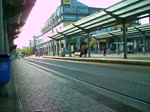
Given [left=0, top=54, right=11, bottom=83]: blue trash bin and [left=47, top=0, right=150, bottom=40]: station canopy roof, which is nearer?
[left=0, top=54, right=11, bottom=83]: blue trash bin

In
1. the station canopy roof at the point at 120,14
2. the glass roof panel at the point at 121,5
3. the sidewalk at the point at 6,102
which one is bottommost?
the sidewalk at the point at 6,102

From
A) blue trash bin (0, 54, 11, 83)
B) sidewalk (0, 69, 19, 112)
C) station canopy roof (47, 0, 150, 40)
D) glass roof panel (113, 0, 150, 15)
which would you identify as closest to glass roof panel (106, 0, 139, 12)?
station canopy roof (47, 0, 150, 40)

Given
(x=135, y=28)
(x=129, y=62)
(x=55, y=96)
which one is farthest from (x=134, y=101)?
(x=135, y=28)

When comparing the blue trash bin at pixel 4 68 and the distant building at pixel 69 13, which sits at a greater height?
the distant building at pixel 69 13

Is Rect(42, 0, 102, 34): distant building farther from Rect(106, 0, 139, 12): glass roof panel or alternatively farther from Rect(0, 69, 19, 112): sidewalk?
Rect(0, 69, 19, 112): sidewalk

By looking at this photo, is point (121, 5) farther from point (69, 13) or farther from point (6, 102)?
point (69, 13)

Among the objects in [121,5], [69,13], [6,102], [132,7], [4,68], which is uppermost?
[69,13]

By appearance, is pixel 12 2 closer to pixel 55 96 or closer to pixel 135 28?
pixel 55 96

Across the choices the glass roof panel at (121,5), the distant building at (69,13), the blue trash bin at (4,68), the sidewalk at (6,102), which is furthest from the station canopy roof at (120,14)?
the distant building at (69,13)

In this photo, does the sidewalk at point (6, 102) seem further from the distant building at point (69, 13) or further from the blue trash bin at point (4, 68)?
the distant building at point (69, 13)

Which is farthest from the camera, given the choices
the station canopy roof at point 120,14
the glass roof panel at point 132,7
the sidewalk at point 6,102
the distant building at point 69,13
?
the distant building at point 69,13

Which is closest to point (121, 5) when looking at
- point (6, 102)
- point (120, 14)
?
point (120, 14)

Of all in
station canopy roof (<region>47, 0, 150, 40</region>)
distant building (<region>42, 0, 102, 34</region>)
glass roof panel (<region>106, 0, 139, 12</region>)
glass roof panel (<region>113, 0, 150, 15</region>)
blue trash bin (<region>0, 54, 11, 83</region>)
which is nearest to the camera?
blue trash bin (<region>0, 54, 11, 83</region>)

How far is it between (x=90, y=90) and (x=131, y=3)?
444 inches
